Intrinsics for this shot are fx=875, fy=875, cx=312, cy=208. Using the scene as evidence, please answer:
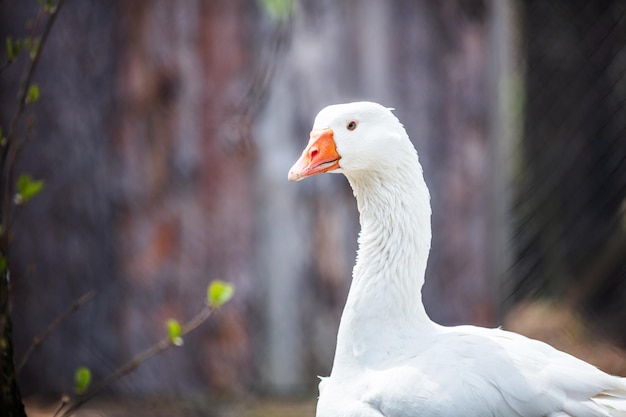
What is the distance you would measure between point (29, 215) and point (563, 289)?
11.8 ft

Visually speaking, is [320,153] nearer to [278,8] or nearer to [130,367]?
[130,367]

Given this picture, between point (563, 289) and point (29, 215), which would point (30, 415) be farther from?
point (563, 289)

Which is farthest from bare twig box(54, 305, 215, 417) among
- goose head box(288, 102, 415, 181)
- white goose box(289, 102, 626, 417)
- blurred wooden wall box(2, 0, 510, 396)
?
blurred wooden wall box(2, 0, 510, 396)

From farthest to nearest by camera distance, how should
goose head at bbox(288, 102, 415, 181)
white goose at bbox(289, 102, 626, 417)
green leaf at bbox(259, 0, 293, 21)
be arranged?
green leaf at bbox(259, 0, 293, 21), goose head at bbox(288, 102, 415, 181), white goose at bbox(289, 102, 626, 417)

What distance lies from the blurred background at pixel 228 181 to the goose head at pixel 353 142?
195 centimetres

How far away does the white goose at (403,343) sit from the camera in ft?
8.18

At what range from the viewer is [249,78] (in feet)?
15.9

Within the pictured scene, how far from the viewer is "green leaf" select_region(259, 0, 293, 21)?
479 centimetres

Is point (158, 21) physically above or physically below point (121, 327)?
above

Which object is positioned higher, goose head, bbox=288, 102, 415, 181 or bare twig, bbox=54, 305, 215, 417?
goose head, bbox=288, 102, 415, 181

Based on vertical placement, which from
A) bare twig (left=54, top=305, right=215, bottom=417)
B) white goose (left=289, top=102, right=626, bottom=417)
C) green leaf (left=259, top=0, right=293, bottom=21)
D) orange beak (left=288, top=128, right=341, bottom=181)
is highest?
green leaf (left=259, top=0, right=293, bottom=21)

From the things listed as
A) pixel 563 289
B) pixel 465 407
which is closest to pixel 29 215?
pixel 465 407

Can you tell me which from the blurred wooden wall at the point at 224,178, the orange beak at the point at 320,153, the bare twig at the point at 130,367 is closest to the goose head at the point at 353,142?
the orange beak at the point at 320,153

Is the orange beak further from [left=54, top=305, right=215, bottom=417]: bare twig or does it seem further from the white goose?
[left=54, top=305, right=215, bottom=417]: bare twig
